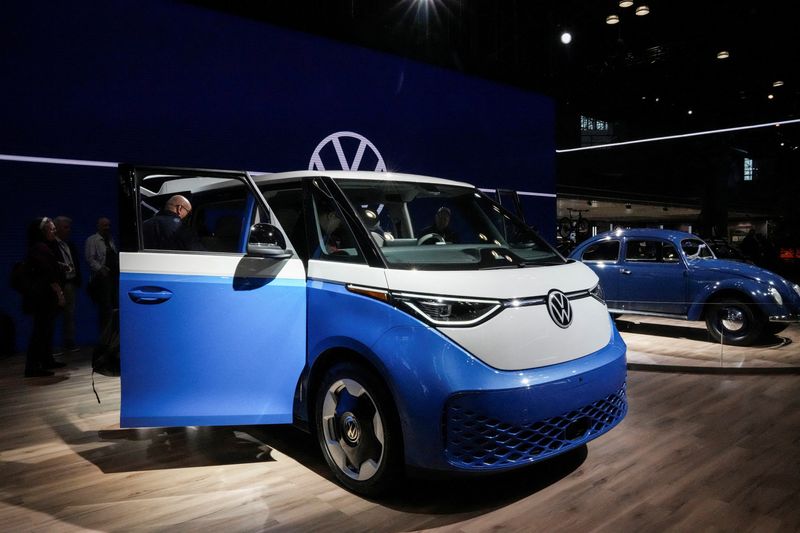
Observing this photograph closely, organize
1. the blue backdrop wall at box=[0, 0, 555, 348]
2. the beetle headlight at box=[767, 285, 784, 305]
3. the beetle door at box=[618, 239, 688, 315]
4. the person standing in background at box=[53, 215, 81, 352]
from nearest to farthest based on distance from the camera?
1. the person standing in background at box=[53, 215, 81, 352]
2. the blue backdrop wall at box=[0, 0, 555, 348]
3. the beetle headlight at box=[767, 285, 784, 305]
4. the beetle door at box=[618, 239, 688, 315]

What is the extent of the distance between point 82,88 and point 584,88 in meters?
12.2

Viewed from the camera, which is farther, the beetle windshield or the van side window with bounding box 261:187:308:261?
the beetle windshield

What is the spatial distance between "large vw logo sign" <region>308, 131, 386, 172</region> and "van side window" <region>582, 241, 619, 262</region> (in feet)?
11.9

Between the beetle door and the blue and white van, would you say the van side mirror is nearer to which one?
the blue and white van

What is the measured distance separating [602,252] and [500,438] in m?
6.22

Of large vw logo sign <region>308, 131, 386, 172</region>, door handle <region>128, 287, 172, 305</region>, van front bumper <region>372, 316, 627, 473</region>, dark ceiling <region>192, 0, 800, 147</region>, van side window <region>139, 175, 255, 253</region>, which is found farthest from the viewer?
dark ceiling <region>192, 0, 800, 147</region>

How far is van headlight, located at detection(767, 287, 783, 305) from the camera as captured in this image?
6695 millimetres

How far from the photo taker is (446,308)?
261cm

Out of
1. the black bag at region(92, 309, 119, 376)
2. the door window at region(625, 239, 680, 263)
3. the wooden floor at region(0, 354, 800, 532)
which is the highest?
the door window at region(625, 239, 680, 263)

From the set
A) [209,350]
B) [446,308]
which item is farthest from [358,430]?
[209,350]

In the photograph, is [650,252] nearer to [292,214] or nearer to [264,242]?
[292,214]

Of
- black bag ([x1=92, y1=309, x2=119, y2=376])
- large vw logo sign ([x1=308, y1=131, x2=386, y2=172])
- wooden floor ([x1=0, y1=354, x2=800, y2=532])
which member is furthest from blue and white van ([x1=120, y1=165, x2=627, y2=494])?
large vw logo sign ([x1=308, y1=131, x2=386, y2=172])

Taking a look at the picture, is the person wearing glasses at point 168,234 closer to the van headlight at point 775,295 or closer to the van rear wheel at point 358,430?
the van rear wheel at point 358,430

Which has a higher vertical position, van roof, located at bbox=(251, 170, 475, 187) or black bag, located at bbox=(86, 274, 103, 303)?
van roof, located at bbox=(251, 170, 475, 187)
